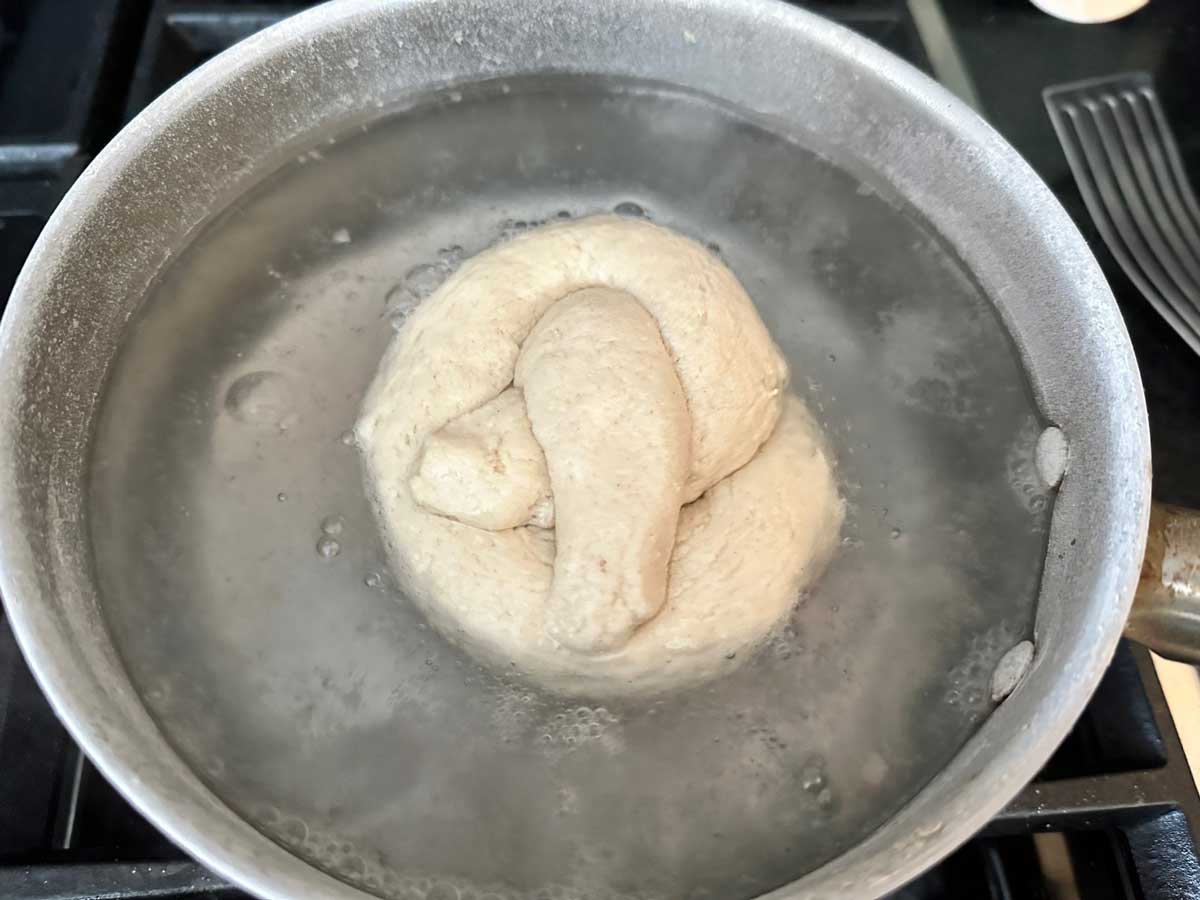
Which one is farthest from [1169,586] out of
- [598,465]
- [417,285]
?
[417,285]

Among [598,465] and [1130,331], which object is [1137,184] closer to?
[1130,331]

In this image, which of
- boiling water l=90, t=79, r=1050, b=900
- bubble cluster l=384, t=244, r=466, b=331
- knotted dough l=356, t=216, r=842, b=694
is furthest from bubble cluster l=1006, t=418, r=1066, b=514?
bubble cluster l=384, t=244, r=466, b=331

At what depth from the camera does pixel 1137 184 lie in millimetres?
791

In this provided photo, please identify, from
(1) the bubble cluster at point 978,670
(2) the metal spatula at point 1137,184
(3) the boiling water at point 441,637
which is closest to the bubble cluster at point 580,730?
(3) the boiling water at point 441,637

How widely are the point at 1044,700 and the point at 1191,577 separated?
0.35ft

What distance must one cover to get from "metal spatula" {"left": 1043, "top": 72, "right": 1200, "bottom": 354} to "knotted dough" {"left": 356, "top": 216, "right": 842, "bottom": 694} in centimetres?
41

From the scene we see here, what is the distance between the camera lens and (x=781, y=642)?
1.67 feet

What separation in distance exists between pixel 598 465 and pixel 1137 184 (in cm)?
64

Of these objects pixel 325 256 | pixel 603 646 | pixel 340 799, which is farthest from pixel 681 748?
pixel 325 256

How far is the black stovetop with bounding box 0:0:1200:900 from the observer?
55cm

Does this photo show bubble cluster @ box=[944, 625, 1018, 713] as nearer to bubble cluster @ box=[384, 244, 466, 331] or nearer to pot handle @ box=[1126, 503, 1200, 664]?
pot handle @ box=[1126, 503, 1200, 664]

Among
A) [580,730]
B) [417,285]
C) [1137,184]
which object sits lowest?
[580,730]

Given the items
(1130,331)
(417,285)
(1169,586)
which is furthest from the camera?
(1130,331)

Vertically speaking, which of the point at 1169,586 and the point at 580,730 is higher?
the point at 1169,586
